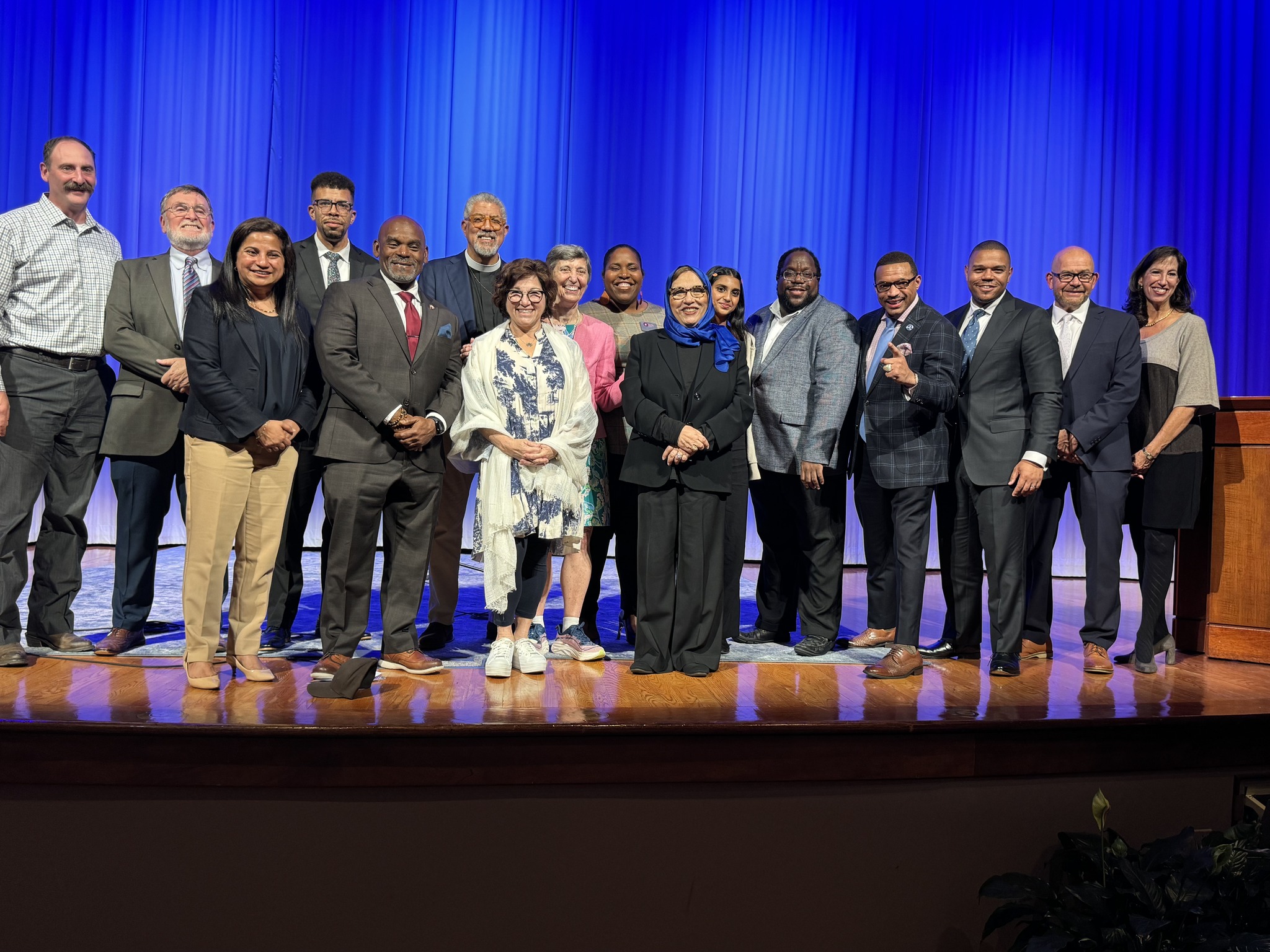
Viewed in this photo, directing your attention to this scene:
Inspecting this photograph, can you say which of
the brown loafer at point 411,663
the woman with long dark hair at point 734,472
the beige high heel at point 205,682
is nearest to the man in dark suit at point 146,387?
the beige high heel at point 205,682

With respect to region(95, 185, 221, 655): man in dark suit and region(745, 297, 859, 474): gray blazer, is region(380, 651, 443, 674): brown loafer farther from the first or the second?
region(745, 297, 859, 474): gray blazer

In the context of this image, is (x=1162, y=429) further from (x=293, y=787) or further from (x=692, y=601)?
(x=293, y=787)

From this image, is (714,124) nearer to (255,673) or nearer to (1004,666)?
(1004,666)

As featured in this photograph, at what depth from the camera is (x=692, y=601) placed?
11.1 ft

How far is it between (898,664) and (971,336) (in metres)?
1.14

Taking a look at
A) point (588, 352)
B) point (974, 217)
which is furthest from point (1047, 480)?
point (974, 217)

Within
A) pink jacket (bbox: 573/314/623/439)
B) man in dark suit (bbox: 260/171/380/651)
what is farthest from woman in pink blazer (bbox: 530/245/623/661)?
man in dark suit (bbox: 260/171/380/651)

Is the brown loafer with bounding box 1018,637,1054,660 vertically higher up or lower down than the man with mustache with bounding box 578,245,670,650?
lower down

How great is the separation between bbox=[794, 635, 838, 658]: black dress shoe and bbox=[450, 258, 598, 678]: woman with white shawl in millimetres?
1033

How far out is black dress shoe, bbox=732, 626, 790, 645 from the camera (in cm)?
404

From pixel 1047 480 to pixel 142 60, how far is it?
5.92 meters

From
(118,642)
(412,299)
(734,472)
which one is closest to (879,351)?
(734,472)

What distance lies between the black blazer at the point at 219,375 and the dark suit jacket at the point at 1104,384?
261cm

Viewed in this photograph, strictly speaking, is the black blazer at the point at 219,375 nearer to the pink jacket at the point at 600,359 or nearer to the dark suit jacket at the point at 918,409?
the pink jacket at the point at 600,359
